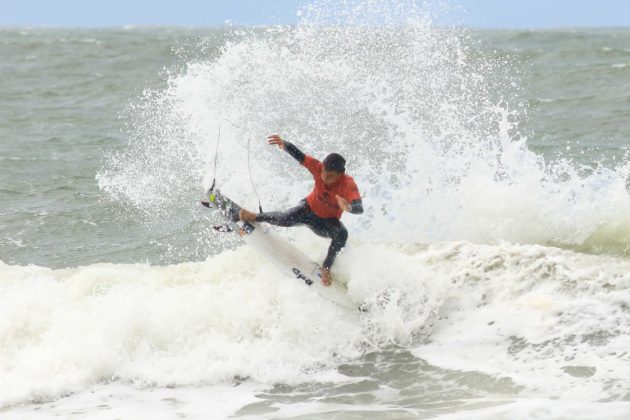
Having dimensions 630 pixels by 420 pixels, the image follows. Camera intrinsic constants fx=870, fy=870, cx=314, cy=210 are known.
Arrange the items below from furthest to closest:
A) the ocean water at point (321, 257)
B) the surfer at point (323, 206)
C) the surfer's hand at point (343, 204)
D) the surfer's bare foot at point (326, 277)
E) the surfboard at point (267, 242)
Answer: the surfboard at point (267, 242)
the surfer's bare foot at point (326, 277)
the surfer at point (323, 206)
the surfer's hand at point (343, 204)
the ocean water at point (321, 257)

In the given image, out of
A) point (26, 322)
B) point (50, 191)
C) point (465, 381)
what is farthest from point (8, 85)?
point (465, 381)

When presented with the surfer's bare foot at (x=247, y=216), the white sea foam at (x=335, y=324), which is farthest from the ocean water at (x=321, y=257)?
the surfer's bare foot at (x=247, y=216)

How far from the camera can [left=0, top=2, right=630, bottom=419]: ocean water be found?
24.5 feet

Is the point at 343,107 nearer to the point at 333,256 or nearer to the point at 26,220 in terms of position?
the point at 26,220

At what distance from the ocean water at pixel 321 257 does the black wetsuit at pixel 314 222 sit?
0.73ft

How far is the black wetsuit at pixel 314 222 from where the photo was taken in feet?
28.8

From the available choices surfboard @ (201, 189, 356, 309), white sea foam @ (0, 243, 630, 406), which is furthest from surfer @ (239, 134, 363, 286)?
white sea foam @ (0, 243, 630, 406)

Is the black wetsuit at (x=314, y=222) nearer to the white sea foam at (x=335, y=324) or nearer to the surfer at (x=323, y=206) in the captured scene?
the surfer at (x=323, y=206)

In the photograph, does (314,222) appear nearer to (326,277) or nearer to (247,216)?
(326,277)

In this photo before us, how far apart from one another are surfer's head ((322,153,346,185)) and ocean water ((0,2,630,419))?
0.96 metres

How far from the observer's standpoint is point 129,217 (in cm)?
1374

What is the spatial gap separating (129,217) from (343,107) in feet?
14.2

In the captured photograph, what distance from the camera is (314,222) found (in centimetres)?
888

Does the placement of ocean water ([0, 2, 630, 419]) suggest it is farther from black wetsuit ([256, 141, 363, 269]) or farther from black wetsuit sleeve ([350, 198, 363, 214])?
black wetsuit sleeve ([350, 198, 363, 214])
